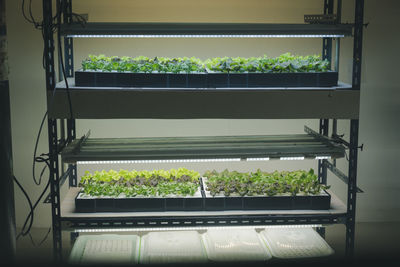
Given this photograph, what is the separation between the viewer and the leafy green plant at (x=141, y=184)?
145 inches

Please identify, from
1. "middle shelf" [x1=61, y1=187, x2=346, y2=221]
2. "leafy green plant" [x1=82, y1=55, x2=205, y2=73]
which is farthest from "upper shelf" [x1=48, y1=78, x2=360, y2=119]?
"middle shelf" [x1=61, y1=187, x2=346, y2=221]

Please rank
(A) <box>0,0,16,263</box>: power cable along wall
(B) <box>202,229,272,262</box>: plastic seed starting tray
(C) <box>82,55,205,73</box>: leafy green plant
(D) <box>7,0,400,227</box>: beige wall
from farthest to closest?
(D) <box>7,0,400,227</box>: beige wall < (B) <box>202,229,272,262</box>: plastic seed starting tray < (C) <box>82,55,205,73</box>: leafy green plant < (A) <box>0,0,16,263</box>: power cable along wall

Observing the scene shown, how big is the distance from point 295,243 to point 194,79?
1.60 m

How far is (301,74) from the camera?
350cm

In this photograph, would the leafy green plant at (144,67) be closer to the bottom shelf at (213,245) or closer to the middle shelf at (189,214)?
the middle shelf at (189,214)

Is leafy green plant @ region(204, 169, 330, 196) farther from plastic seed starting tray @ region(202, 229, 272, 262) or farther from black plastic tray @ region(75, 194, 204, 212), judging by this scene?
plastic seed starting tray @ region(202, 229, 272, 262)

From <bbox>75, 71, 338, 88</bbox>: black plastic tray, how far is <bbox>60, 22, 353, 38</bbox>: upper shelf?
0.94ft

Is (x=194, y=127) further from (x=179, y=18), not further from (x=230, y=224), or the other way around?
(x=230, y=224)

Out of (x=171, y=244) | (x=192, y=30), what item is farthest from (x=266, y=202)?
(x=192, y=30)

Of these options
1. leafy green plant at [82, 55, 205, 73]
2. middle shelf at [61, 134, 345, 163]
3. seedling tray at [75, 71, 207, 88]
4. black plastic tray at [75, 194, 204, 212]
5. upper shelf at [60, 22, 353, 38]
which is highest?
upper shelf at [60, 22, 353, 38]

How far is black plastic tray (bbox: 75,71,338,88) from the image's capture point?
11.3 feet

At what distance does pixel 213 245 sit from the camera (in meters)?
3.88

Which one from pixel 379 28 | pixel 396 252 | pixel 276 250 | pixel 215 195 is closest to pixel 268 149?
pixel 215 195

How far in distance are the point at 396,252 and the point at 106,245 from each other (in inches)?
127
